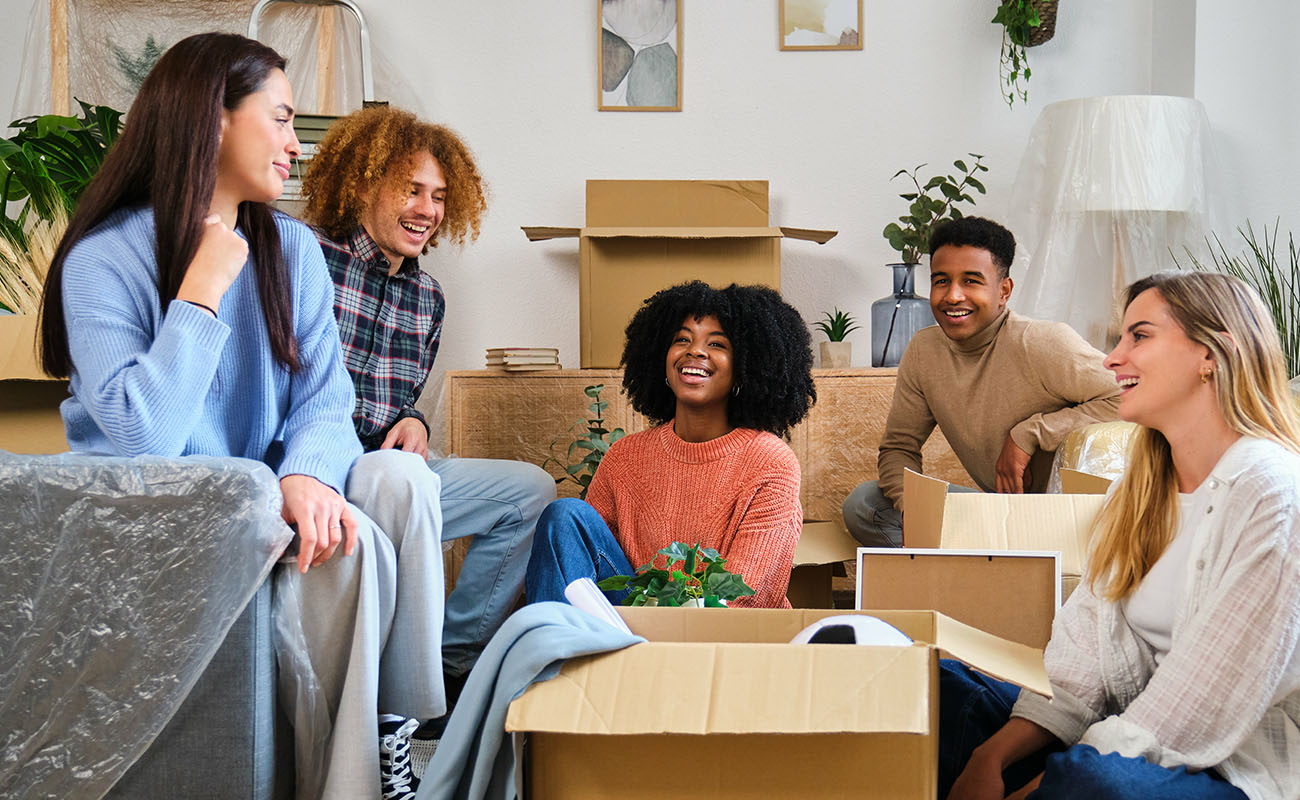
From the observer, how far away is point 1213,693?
1.12 meters

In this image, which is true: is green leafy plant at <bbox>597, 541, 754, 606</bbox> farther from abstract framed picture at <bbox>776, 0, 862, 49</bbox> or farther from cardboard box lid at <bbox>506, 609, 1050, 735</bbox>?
abstract framed picture at <bbox>776, 0, 862, 49</bbox>

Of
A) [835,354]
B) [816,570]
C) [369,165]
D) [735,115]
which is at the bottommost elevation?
[816,570]

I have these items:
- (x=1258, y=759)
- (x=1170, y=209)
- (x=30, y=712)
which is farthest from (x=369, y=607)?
(x=1170, y=209)

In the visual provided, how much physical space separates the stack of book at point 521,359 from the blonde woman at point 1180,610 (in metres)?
1.61

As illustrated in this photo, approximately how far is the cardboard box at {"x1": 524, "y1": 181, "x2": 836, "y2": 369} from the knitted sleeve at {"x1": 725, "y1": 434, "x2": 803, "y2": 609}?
97cm

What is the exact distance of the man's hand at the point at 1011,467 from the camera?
2238 mm

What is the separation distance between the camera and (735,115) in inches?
127

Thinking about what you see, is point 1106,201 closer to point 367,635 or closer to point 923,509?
point 923,509

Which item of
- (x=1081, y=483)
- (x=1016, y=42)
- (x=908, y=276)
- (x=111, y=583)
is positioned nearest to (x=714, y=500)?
(x=1081, y=483)

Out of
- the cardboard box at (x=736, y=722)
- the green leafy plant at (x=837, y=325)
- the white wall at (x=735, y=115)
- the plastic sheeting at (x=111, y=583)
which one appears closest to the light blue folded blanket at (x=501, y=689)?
the cardboard box at (x=736, y=722)

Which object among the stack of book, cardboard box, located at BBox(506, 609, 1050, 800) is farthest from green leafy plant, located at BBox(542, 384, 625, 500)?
cardboard box, located at BBox(506, 609, 1050, 800)

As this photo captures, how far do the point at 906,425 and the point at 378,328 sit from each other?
121 cm

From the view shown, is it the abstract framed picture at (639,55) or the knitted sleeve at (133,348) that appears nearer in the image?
the knitted sleeve at (133,348)

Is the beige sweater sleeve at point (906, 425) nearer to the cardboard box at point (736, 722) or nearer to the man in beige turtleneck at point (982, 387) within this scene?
the man in beige turtleneck at point (982, 387)
